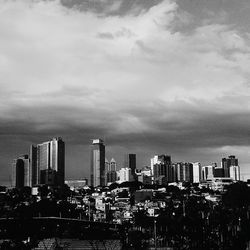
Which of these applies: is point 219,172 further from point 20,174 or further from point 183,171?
point 20,174

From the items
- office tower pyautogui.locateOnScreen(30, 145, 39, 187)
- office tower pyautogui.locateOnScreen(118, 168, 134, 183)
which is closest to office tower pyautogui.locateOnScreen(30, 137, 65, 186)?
office tower pyautogui.locateOnScreen(30, 145, 39, 187)

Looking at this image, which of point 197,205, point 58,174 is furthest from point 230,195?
point 58,174

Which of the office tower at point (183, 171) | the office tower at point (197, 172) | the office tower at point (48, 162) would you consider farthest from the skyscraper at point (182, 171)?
the office tower at point (48, 162)

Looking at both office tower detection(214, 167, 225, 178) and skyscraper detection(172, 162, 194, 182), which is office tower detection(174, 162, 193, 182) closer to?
skyscraper detection(172, 162, 194, 182)

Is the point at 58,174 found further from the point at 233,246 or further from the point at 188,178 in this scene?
the point at 233,246

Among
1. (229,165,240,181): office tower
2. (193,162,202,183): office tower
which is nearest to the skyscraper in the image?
(193,162,202,183): office tower

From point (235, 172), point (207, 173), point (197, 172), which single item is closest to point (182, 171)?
point (197, 172)

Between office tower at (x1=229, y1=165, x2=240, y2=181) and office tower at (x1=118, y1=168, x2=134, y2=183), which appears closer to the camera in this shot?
office tower at (x1=118, y1=168, x2=134, y2=183)

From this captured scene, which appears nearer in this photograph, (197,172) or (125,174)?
(125,174)

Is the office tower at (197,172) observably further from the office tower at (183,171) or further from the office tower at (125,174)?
the office tower at (125,174)

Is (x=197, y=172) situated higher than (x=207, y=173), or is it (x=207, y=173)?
(x=197, y=172)
